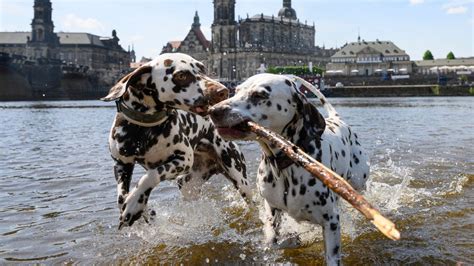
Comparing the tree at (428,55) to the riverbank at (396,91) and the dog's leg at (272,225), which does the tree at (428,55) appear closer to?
the riverbank at (396,91)

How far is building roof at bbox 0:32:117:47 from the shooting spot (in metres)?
171

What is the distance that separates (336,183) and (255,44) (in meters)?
165

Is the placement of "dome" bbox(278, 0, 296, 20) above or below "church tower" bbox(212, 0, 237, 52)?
above

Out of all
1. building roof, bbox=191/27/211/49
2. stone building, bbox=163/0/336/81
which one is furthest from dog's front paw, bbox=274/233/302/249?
building roof, bbox=191/27/211/49

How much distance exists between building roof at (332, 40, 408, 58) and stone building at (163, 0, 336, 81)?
10825 millimetres

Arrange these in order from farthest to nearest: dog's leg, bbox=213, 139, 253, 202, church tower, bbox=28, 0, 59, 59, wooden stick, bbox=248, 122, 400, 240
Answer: church tower, bbox=28, 0, 59, 59, dog's leg, bbox=213, 139, 253, 202, wooden stick, bbox=248, 122, 400, 240

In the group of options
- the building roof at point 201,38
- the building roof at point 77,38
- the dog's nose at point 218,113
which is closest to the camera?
the dog's nose at point 218,113

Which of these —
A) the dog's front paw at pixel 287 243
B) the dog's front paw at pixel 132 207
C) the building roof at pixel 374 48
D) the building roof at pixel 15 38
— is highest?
the building roof at pixel 15 38

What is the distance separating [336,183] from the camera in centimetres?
380

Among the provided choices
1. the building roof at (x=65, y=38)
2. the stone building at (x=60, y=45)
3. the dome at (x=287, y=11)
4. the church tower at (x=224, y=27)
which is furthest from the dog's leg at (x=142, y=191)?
the dome at (x=287, y=11)

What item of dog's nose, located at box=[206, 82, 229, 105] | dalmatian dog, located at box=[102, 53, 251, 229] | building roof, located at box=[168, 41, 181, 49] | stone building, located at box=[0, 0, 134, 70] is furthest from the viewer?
building roof, located at box=[168, 41, 181, 49]

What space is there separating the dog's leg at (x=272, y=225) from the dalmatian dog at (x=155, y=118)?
1.20 metres

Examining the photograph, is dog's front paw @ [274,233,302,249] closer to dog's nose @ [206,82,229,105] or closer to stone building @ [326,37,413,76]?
dog's nose @ [206,82,229,105]

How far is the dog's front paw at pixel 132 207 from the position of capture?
5.95 metres
